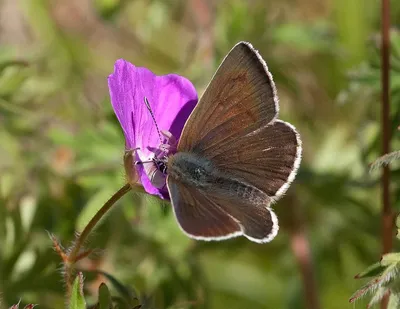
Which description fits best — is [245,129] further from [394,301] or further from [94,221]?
[394,301]

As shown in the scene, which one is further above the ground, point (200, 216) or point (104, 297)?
point (200, 216)

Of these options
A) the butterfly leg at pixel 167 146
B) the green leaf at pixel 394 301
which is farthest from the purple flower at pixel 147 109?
the green leaf at pixel 394 301

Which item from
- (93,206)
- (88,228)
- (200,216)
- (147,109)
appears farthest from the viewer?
(93,206)

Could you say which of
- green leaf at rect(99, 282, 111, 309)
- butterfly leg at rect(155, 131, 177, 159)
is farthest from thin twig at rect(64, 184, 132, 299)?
butterfly leg at rect(155, 131, 177, 159)

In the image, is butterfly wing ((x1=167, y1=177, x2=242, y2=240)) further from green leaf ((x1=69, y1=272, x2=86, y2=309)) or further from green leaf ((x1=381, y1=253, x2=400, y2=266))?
green leaf ((x1=381, y1=253, x2=400, y2=266))

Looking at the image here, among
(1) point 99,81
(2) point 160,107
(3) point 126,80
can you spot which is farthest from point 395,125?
(1) point 99,81

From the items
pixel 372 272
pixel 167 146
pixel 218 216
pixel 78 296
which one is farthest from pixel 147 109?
pixel 372 272
